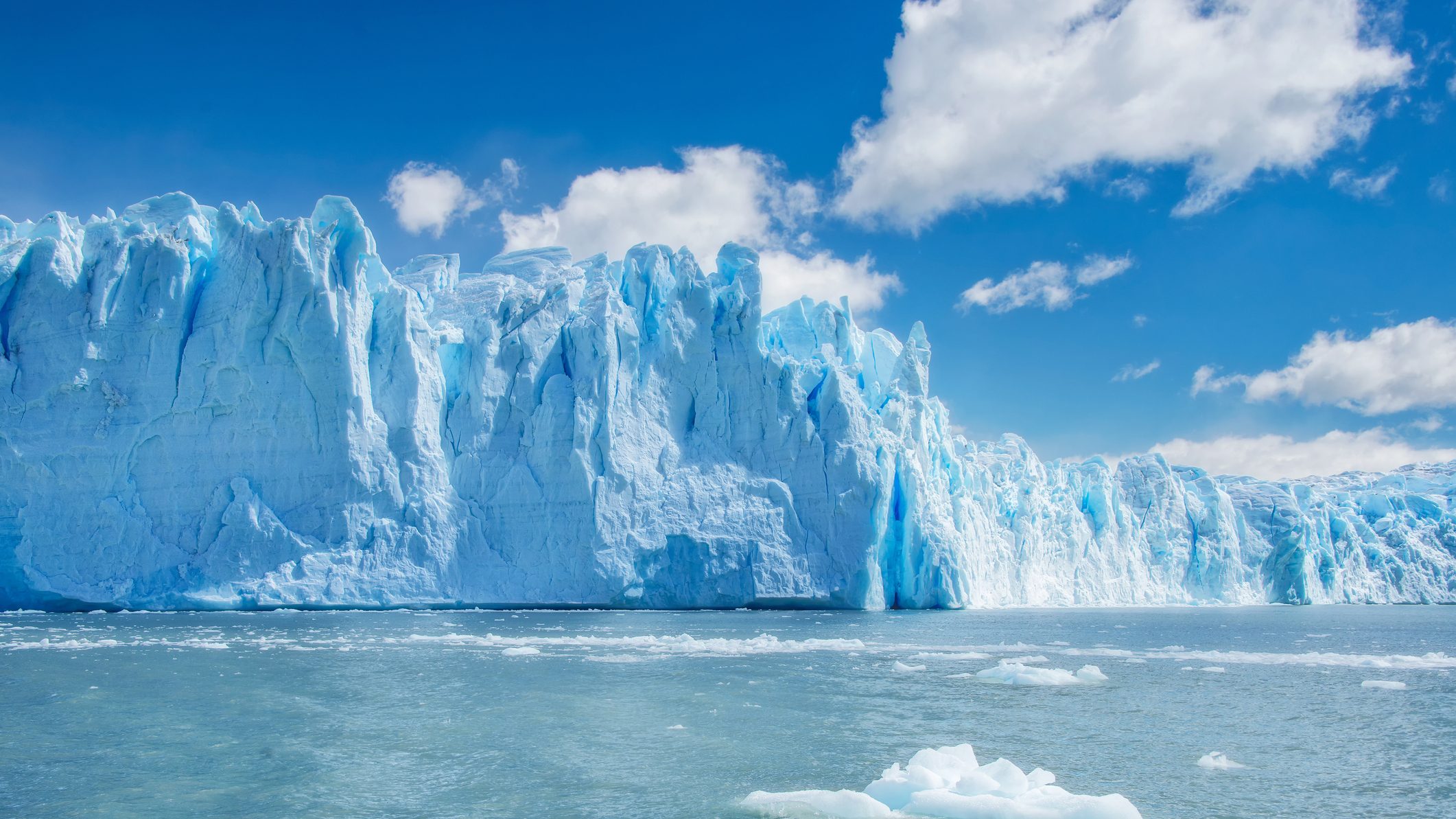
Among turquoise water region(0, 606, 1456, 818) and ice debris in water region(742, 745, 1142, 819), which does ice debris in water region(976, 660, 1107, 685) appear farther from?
ice debris in water region(742, 745, 1142, 819)

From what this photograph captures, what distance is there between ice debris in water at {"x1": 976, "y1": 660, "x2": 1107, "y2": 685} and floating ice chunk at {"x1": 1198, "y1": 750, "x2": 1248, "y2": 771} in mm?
4805

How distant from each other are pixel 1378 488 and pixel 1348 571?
15425 mm

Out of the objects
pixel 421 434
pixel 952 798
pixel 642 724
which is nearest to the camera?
pixel 952 798

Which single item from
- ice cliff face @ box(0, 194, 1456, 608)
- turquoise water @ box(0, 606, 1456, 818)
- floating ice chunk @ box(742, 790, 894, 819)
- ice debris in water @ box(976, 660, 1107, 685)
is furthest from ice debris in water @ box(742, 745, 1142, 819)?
ice cliff face @ box(0, 194, 1456, 608)

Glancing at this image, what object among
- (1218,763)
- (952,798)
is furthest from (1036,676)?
(952,798)

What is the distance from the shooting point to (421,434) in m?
27.9

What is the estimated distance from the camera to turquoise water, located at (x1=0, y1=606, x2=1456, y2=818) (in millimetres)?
7355

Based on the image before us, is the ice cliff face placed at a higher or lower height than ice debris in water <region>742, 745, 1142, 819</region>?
higher

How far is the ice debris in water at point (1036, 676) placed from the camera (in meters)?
13.4

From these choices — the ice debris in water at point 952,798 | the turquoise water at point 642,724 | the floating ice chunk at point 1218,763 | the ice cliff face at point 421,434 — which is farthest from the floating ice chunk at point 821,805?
the ice cliff face at point 421,434

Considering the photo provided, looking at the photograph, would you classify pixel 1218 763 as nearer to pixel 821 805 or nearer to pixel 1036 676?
pixel 821 805

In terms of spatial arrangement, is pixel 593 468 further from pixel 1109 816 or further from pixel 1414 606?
pixel 1414 606

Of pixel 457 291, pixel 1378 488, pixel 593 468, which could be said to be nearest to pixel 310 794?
pixel 593 468

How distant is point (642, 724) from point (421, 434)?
1951cm
